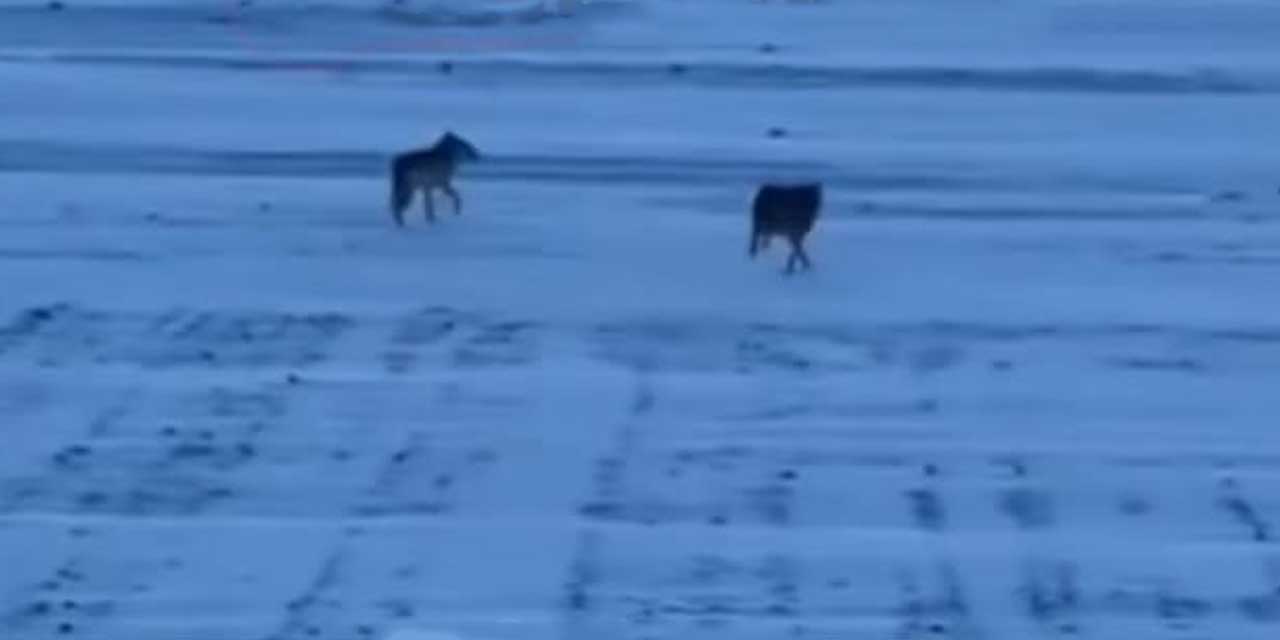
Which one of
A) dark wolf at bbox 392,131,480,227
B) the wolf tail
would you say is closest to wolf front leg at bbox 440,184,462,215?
dark wolf at bbox 392,131,480,227

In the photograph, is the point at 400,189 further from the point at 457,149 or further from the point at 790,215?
the point at 790,215

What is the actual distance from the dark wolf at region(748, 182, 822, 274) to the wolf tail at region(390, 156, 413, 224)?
2092mm

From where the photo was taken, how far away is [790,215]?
56.4 ft

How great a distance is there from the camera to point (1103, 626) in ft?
35.2

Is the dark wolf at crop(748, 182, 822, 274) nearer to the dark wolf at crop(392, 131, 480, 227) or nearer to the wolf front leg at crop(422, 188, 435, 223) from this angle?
the dark wolf at crop(392, 131, 480, 227)

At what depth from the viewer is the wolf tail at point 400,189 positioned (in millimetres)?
18453

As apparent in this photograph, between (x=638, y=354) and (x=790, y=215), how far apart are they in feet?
7.68

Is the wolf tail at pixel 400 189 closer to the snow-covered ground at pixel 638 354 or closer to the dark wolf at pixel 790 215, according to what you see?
the snow-covered ground at pixel 638 354

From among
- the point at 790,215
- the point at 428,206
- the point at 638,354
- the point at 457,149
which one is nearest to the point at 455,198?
the point at 428,206

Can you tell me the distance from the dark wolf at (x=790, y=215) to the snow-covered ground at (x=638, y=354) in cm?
24

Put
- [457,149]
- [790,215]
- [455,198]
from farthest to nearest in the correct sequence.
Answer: [455,198] < [457,149] < [790,215]

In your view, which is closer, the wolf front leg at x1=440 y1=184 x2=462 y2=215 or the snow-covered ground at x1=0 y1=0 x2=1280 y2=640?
the snow-covered ground at x1=0 y1=0 x2=1280 y2=640

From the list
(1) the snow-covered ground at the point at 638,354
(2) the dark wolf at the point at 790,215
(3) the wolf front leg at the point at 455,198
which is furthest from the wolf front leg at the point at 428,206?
(2) the dark wolf at the point at 790,215

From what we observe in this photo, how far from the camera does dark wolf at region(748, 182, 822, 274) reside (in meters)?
17.2
